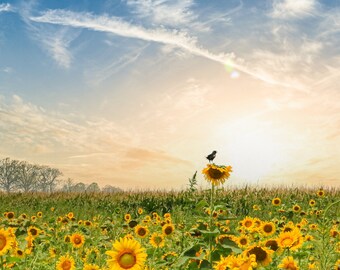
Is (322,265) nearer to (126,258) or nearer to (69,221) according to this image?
(126,258)

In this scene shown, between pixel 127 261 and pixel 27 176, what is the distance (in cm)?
8634

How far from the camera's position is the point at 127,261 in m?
3.29

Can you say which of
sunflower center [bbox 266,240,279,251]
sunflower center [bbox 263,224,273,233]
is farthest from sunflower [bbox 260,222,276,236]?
sunflower center [bbox 266,240,279,251]

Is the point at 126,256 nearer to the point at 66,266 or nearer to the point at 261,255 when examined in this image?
the point at 261,255

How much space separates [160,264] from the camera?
4582 mm

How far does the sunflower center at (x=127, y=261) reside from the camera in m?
3.29

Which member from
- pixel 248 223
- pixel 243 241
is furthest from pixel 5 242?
pixel 248 223

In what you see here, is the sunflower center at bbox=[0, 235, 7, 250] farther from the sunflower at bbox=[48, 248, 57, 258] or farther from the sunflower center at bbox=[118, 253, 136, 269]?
the sunflower at bbox=[48, 248, 57, 258]

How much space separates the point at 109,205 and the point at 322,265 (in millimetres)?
20051

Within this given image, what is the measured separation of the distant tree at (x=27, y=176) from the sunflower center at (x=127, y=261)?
3338 inches

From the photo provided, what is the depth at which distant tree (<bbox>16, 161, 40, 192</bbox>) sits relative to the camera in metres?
84.2

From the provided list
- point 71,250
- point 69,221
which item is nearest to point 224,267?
point 71,250

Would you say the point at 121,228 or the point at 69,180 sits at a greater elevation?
the point at 69,180

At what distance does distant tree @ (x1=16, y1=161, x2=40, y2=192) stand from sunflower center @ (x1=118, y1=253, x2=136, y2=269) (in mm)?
84783
